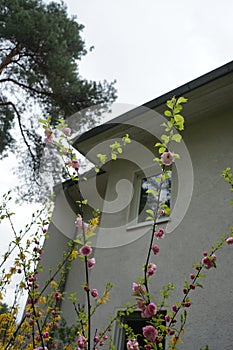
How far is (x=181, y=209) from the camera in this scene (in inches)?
181

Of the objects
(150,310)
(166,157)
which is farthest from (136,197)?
(150,310)

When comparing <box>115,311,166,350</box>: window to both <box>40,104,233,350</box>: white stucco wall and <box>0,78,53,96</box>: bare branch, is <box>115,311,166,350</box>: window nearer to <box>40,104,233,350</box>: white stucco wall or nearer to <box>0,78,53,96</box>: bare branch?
<box>40,104,233,350</box>: white stucco wall

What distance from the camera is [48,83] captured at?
28.5 ft

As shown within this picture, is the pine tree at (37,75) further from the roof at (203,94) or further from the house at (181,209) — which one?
the roof at (203,94)

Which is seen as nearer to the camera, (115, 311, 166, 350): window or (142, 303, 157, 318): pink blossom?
(142, 303, 157, 318): pink blossom

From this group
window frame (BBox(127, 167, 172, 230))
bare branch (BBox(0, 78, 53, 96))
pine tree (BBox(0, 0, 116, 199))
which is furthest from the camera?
bare branch (BBox(0, 78, 53, 96))

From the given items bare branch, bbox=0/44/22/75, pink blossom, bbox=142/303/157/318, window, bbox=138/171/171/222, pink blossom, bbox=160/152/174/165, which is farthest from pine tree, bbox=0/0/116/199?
pink blossom, bbox=142/303/157/318

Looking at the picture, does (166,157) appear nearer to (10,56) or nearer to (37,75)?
(37,75)

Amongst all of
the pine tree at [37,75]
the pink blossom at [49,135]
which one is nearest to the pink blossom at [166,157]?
the pink blossom at [49,135]

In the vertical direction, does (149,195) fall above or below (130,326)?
above

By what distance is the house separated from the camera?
3.57 metres

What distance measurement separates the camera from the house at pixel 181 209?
11.7 feet

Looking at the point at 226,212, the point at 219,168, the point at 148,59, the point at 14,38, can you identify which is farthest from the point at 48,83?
the point at 226,212

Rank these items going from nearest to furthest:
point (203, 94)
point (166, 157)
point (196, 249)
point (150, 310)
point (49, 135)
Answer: point (150, 310)
point (166, 157)
point (49, 135)
point (196, 249)
point (203, 94)
